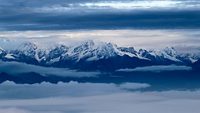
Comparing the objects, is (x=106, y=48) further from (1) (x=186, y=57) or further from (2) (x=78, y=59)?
(1) (x=186, y=57)

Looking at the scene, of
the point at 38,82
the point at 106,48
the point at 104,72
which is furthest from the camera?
the point at 106,48

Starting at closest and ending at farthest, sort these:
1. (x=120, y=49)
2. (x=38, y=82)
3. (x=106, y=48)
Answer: (x=38, y=82)
(x=106, y=48)
(x=120, y=49)

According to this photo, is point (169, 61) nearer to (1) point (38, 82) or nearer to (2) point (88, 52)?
(2) point (88, 52)

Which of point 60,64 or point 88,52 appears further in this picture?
point 88,52

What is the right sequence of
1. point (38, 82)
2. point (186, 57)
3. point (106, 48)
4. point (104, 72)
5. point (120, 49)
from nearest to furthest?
point (38, 82)
point (104, 72)
point (186, 57)
point (106, 48)
point (120, 49)

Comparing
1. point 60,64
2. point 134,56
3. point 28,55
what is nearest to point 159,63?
point 134,56

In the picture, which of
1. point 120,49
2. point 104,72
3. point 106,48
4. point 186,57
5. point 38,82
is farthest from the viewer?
point 120,49

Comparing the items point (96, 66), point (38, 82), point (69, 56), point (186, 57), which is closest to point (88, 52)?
point (69, 56)

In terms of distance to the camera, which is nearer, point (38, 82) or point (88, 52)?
point (38, 82)
